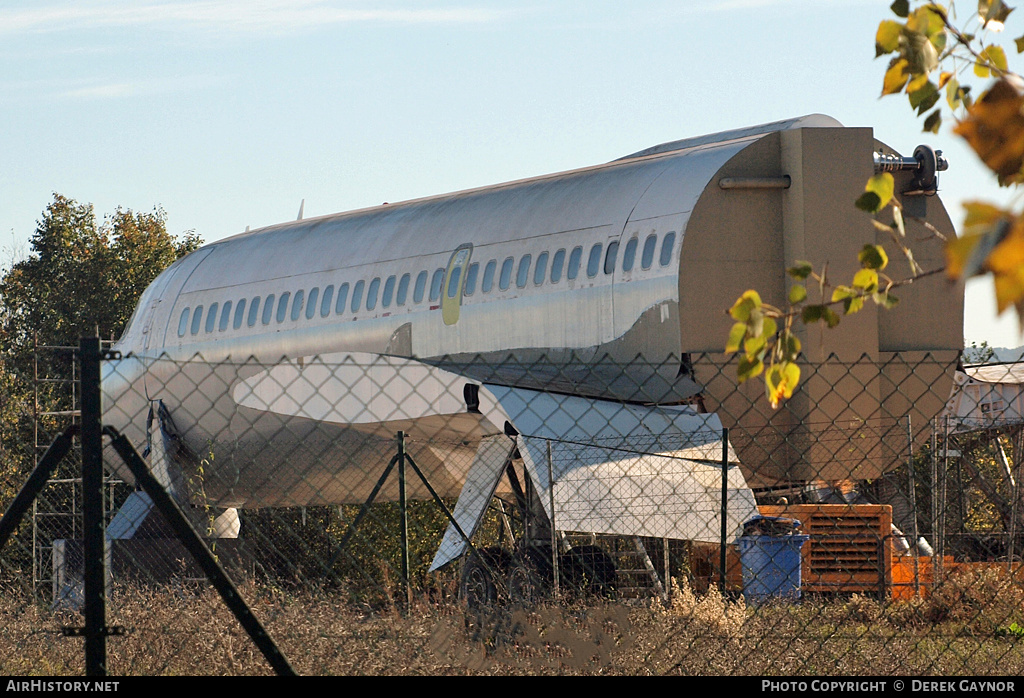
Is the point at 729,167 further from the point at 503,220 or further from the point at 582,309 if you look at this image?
the point at 503,220

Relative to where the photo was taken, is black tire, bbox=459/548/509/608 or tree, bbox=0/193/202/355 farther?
tree, bbox=0/193/202/355

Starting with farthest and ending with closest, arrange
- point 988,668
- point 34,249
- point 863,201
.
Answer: point 34,249 < point 988,668 < point 863,201

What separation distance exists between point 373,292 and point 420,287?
44.5 inches

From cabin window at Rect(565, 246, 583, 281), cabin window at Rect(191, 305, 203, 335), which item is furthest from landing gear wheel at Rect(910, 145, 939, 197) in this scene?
cabin window at Rect(191, 305, 203, 335)

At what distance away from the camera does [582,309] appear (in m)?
16.6

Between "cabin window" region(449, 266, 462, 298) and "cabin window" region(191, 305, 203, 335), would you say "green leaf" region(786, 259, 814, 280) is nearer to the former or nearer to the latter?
"cabin window" region(449, 266, 462, 298)

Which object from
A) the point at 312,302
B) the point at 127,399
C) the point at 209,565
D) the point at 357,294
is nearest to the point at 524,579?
the point at 357,294

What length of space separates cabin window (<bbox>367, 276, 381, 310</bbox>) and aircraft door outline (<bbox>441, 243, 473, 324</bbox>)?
1.57 metres

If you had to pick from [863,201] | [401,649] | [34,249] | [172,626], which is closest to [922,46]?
[863,201]

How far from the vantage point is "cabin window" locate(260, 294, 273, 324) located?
22234 mm

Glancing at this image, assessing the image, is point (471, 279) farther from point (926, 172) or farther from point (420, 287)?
point (926, 172)

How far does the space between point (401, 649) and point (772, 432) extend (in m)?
7.10

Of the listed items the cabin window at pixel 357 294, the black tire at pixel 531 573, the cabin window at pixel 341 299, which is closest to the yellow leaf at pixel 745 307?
the black tire at pixel 531 573

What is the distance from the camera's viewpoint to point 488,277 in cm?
1809
